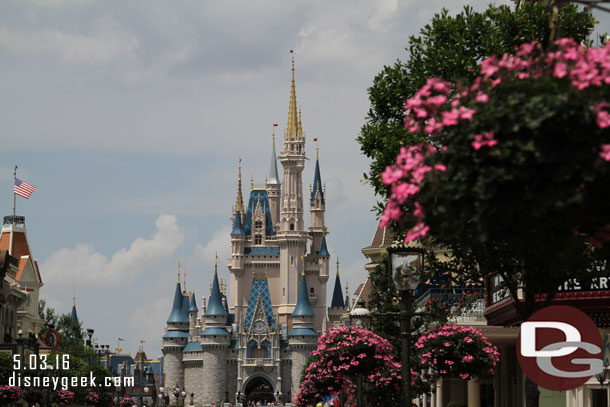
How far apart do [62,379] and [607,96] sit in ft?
201

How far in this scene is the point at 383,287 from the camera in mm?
44062

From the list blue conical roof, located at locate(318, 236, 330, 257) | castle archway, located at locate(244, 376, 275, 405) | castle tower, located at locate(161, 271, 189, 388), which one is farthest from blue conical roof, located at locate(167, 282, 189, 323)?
blue conical roof, located at locate(318, 236, 330, 257)

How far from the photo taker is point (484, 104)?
913 centimetres

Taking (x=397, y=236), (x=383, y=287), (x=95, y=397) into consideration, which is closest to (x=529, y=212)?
(x=397, y=236)

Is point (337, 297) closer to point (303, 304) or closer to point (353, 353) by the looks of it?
point (303, 304)

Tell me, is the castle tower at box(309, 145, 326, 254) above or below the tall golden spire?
below

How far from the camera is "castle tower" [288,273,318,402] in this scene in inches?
6767

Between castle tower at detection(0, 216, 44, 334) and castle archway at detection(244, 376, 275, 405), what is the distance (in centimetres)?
8975

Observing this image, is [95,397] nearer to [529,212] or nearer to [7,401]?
[7,401]

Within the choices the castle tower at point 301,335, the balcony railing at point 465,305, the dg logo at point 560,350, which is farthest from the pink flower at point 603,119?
the castle tower at point 301,335

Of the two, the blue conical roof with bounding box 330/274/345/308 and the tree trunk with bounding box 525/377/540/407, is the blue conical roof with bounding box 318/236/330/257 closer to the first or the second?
the blue conical roof with bounding box 330/274/345/308

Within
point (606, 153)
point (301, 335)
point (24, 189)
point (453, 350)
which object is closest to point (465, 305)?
point (453, 350)

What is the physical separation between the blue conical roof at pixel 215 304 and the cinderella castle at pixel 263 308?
170 mm

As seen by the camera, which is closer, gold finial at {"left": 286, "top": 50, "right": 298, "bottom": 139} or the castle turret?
the castle turret
